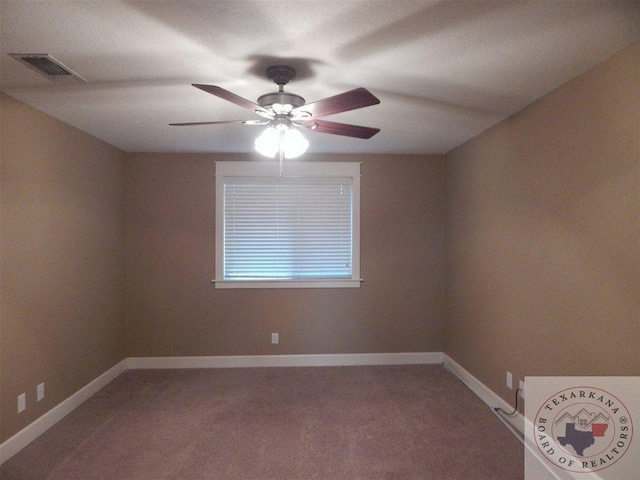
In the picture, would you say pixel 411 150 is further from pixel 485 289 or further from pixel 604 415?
pixel 604 415

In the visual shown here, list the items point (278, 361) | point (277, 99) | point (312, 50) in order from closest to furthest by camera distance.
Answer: point (312, 50), point (277, 99), point (278, 361)

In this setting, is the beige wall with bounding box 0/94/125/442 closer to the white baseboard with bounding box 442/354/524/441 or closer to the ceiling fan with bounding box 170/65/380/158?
the ceiling fan with bounding box 170/65/380/158

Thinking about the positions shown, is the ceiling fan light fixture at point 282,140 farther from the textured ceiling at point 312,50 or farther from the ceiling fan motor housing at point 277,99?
the textured ceiling at point 312,50

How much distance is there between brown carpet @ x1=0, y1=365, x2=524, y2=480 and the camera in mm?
2205

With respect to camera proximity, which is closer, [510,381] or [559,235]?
[559,235]

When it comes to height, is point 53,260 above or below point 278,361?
above

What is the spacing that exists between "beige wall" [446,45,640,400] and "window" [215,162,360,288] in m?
1.31

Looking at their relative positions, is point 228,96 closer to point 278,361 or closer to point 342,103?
point 342,103

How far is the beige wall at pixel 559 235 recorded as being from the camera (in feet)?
5.98

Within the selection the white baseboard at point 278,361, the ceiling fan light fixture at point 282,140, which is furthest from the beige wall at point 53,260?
the ceiling fan light fixture at point 282,140

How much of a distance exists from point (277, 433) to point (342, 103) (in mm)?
2336

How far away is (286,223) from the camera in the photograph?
4.01 m

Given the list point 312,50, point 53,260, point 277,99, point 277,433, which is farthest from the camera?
point 53,260

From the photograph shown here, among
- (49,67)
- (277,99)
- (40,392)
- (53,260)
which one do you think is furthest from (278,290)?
(49,67)
